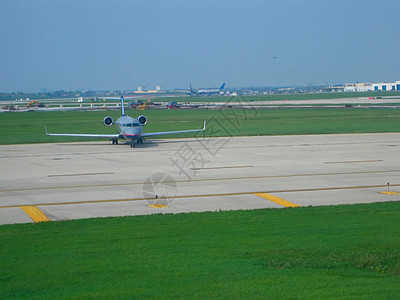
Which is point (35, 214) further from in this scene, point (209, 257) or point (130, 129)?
point (130, 129)

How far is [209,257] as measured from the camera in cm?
1297

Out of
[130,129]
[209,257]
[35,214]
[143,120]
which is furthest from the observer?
[143,120]

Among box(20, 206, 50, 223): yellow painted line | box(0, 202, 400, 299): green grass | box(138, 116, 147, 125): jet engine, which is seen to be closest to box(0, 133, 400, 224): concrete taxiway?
box(20, 206, 50, 223): yellow painted line

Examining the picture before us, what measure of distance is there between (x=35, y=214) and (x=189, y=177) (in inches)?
406

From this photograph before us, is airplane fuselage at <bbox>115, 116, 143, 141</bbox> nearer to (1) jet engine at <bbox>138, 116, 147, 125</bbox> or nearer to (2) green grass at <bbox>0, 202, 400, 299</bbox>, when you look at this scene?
(1) jet engine at <bbox>138, 116, 147, 125</bbox>

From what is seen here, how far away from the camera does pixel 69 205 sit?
21.3 metres

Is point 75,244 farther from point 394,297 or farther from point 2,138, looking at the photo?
point 2,138

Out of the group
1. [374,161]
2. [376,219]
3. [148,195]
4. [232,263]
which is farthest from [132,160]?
[232,263]

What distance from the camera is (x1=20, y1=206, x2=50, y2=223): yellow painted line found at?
18.7m

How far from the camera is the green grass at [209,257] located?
418 inches

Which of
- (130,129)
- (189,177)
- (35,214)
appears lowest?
(189,177)

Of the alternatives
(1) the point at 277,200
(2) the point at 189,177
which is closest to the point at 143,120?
(2) the point at 189,177

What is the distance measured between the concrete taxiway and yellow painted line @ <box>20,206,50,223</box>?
0.04 meters

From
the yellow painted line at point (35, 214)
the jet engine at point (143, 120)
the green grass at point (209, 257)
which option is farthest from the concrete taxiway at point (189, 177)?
the jet engine at point (143, 120)
